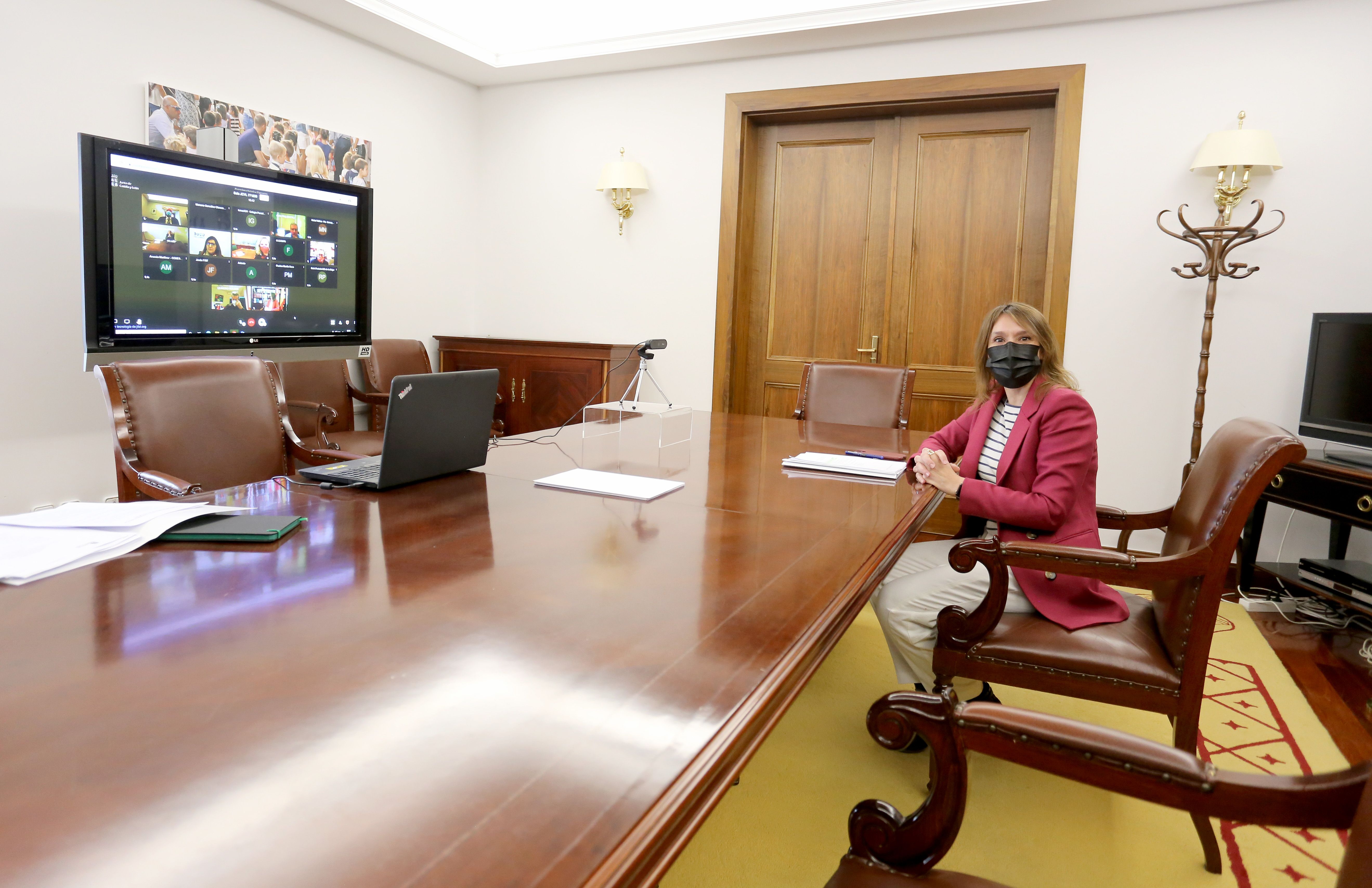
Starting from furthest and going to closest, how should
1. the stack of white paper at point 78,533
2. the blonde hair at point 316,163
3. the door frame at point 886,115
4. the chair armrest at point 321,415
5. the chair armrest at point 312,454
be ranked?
1. the blonde hair at point 316,163
2. the door frame at point 886,115
3. the chair armrest at point 321,415
4. the chair armrest at point 312,454
5. the stack of white paper at point 78,533

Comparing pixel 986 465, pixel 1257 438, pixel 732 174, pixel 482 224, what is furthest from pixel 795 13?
pixel 1257 438

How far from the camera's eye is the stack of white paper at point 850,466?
7.00 feet

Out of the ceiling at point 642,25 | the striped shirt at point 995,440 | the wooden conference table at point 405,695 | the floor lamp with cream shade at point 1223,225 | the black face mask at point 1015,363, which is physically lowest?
the wooden conference table at point 405,695

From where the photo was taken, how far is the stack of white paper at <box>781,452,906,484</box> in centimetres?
213

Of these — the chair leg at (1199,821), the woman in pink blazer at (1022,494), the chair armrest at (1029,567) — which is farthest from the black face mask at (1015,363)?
the chair leg at (1199,821)

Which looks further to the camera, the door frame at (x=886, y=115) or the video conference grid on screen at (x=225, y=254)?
the door frame at (x=886, y=115)

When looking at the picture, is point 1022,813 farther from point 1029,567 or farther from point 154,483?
point 154,483

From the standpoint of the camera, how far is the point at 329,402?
4.32m

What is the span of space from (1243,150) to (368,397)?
424 centimetres

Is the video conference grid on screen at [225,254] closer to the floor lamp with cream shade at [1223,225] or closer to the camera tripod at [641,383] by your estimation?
the camera tripod at [641,383]

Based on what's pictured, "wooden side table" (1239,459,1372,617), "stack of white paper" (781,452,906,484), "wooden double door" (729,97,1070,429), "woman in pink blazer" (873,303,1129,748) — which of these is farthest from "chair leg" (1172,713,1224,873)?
"wooden double door" (729,97,1070,429)

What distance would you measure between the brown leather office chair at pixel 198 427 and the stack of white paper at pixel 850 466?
1223mm

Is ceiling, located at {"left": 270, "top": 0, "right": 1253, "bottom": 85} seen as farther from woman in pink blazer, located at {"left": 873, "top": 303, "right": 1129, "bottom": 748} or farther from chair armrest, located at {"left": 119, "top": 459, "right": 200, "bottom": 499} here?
chair armrest, located at {"left": 119, "top": 459, "right": 200, "bottom": 499}

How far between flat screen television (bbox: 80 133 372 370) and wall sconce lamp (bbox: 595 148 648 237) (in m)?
1.39
